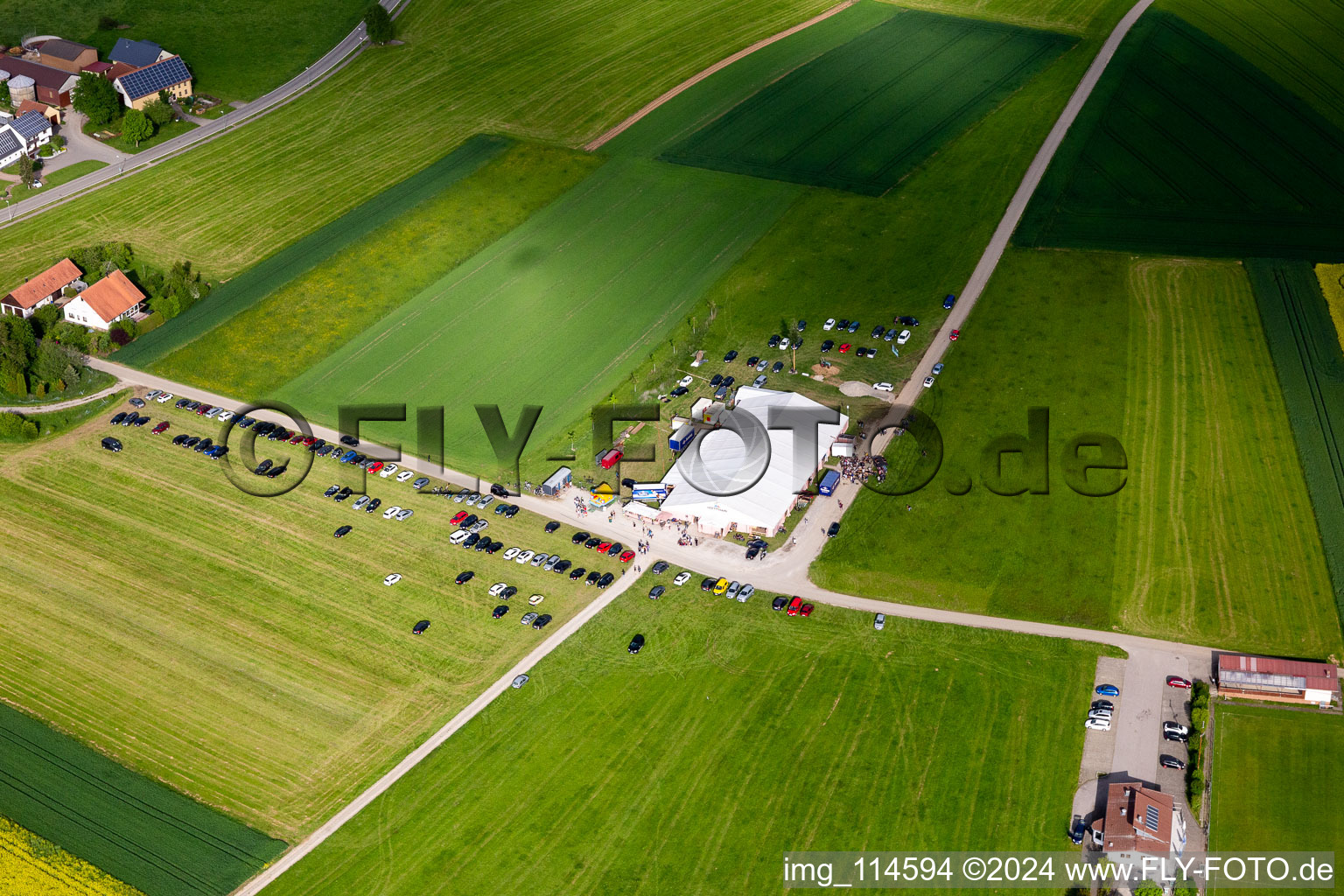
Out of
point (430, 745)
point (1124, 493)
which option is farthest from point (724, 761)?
point (1124, 493)

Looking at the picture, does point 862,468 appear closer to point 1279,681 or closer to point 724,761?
point 724,761

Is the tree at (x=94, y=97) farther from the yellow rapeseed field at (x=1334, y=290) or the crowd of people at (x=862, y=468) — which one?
the yellow rapeseed field at (x=1334, y=290)

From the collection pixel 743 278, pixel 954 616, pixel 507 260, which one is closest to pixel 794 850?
pixel 954 616

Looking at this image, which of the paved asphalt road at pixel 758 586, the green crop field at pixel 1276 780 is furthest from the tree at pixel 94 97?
the green crop field at pixel 1276 780

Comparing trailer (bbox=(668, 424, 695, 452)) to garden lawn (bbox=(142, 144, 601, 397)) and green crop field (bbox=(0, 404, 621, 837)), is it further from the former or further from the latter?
garden lawn (bbox=(142, 144, 601, 397))

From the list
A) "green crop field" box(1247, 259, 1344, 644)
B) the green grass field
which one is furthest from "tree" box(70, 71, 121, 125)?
"green crop field" box(1247, 259, 1344, 644)
